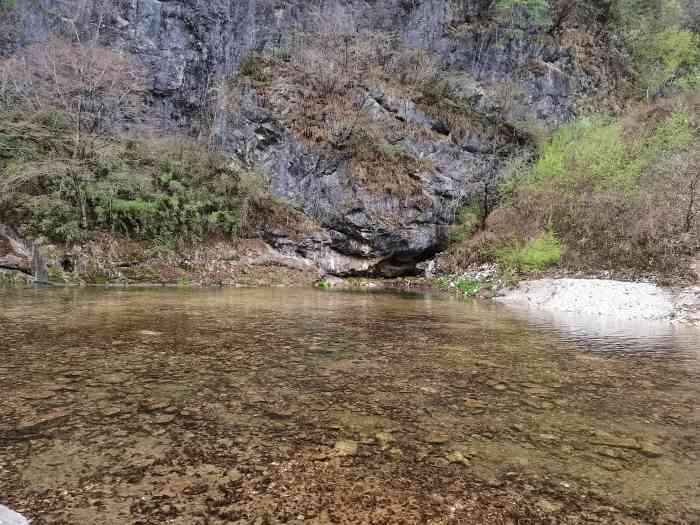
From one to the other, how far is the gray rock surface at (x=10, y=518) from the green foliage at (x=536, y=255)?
50.0ft

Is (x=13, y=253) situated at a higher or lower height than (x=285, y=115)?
lower

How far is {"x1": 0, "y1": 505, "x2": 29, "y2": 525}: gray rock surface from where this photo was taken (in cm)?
Answer: 125

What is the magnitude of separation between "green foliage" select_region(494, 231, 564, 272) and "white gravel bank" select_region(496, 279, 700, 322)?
9.11 feet

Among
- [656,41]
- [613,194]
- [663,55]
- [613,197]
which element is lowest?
[613,197]

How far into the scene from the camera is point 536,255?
1423cm

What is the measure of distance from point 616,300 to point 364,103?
14.5m

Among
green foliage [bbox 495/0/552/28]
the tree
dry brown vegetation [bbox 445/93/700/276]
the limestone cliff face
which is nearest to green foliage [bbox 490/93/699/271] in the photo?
dry brown vegetation [bbox 445/93/700/276]

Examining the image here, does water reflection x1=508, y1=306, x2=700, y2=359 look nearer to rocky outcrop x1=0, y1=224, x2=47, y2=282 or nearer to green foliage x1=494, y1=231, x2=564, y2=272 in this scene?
green foliage x1=494, y1=231, x2=564, y2=272

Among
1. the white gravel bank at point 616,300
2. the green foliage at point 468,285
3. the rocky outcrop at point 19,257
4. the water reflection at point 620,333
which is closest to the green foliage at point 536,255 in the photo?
the green foliage at point 468,285

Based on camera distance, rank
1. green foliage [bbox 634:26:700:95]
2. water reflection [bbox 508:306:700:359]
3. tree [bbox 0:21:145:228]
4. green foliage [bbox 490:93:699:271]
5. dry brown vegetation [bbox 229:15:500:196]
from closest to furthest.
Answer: water reflection [bbox 508:306:700:359]
green foliage [bbox 490:93:699:271]
tree [bbox 0:21:145:228]
dry brown vegetation [bbox 229:15:500:196]
green foliage [bbox 634:26:700:95]

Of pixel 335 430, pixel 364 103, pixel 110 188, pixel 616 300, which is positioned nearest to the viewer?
pixel 335 430

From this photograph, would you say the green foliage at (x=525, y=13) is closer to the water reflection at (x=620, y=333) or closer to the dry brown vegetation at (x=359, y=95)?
the dry brown vegetation at (x=359, y=95)

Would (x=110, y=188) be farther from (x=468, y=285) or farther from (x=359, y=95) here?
(x=468, y=285)

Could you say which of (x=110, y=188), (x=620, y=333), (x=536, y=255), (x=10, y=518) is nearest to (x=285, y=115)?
(x=110, y=188)
